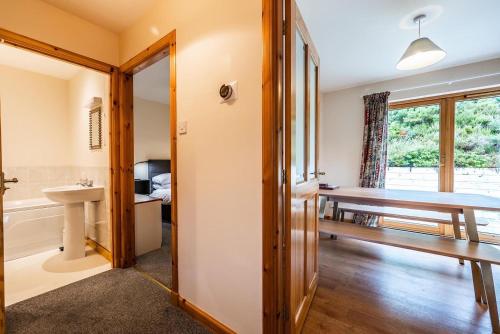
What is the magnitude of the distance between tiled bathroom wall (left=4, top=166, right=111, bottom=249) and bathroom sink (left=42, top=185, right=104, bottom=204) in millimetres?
87

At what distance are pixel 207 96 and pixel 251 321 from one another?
1.40 meters

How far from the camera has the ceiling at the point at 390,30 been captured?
185 cm

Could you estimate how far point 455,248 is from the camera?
65.3 inches

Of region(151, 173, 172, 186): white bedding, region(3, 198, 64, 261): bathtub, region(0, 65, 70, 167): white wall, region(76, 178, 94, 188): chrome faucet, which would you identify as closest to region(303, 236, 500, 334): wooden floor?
region(76, 178, 94, 188): chrome faucet

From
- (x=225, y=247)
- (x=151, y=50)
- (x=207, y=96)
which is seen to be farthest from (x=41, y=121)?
(x=225, y=247)

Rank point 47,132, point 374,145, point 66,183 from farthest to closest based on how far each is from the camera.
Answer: point 374,145 → point 66,183 → point 47,132

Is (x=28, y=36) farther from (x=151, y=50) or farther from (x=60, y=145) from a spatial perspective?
(x=60, y=145)

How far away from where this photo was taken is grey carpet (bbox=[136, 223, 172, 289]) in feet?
6.50

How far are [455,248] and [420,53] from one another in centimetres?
167

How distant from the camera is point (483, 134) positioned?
115 inches

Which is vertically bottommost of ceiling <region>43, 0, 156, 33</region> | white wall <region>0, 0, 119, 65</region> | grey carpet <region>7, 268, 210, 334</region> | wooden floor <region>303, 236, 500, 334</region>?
wooden floor <region>303, 236, 500, 334</region>

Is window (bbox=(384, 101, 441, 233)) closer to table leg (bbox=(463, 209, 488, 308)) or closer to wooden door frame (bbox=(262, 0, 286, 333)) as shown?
table leg (bbox=(463, 209, 488, 308))

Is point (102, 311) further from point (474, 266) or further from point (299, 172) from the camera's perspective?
point (474, 266)

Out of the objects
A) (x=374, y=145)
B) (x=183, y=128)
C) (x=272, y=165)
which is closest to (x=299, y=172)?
(x=272, y=165)
